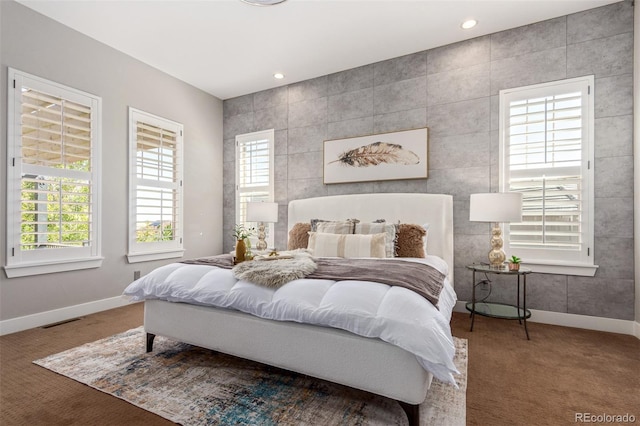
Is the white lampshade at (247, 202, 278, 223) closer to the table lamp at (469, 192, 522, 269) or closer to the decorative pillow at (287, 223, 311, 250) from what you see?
the decorative pillow at (287, 223, 311, 250)

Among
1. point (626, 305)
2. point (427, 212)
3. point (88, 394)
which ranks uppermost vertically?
point (427, 212)

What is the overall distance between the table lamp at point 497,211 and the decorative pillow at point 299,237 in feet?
5.64

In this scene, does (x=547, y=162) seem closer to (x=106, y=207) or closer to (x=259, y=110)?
(x=259, y=110)

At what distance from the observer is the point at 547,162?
3105 millimetres

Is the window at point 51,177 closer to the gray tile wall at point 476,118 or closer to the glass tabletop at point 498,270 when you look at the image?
the gray tile wall at point 476,118

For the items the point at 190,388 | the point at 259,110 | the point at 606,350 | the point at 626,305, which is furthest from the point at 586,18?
the point at 190,388

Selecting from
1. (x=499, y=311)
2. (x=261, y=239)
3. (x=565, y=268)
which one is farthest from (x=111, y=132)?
(x=565, y=268)

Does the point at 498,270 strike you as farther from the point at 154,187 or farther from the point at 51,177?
the point at 51,177

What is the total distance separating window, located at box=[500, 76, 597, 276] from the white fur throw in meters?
2.35

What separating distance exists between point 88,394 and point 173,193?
2.87 meters

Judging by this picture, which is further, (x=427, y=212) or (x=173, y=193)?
(x=173, y=193)

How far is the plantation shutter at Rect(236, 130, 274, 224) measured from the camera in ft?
15.4

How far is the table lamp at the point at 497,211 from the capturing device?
2.82 meters

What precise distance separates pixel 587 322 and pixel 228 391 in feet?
10.4
